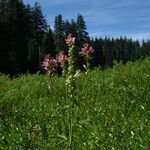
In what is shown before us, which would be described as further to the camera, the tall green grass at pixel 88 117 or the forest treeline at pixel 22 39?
the forest treeline at pixel 22 39

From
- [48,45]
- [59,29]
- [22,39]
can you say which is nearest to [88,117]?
[22,39]

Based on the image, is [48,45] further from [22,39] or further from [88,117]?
[88,117]

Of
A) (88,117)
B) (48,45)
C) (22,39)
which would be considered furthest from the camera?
(48,45)

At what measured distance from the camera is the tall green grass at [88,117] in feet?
23.2

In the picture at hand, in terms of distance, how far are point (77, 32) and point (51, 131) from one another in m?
102

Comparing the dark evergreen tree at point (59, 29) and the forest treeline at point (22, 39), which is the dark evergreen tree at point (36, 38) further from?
the dark evergreen tree at point (59, 29)

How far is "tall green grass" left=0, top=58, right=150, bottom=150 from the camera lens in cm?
706

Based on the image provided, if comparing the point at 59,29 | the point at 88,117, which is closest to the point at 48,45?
the point at 59,29

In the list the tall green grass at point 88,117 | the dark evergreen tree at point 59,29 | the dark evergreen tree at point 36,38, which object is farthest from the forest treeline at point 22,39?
the tall green grass at point 88,117

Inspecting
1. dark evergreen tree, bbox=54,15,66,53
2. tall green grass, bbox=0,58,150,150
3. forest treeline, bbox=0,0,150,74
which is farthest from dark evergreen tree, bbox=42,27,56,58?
tall green grass, bbox=0,58,150,150

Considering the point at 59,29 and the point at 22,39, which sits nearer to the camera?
the point at 22,39

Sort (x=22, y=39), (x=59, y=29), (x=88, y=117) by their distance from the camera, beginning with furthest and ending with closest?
1. (x=59, y=29)
2. (x=22, y=39)
3. (x=88, y=117)

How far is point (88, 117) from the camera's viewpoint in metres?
9.05

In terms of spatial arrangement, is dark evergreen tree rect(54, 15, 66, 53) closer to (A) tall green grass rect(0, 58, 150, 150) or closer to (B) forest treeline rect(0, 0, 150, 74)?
(B) forest treeline rect(0, 0, 150, 74)
